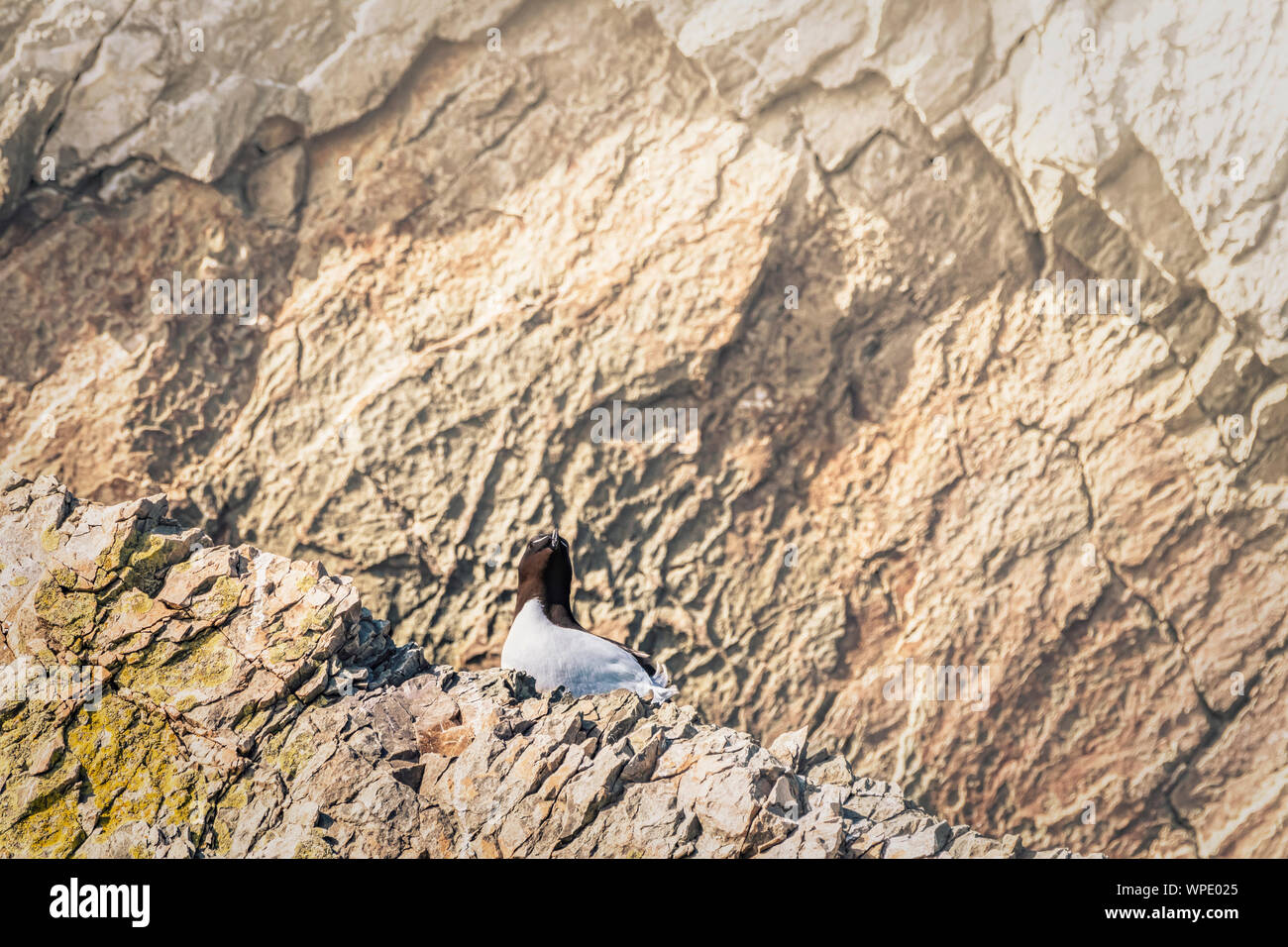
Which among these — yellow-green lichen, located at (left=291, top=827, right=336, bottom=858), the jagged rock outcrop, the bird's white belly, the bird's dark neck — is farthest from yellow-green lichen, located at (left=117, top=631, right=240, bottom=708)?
the bird's dark neck

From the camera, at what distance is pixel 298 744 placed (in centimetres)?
464

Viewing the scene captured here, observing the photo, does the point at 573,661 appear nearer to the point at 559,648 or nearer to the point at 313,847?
the point at 559,648

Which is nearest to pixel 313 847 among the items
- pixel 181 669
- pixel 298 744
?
pixel 298 744

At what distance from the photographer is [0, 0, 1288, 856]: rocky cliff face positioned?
33.1 feet

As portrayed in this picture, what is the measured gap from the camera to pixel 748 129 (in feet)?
34.8

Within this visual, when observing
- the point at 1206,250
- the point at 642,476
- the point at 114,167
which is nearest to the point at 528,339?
the point at 642,476

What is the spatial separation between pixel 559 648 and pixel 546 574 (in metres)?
0.73

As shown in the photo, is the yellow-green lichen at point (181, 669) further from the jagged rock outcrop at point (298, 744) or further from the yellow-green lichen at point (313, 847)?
the yellow-green lichen at point (313, 847)

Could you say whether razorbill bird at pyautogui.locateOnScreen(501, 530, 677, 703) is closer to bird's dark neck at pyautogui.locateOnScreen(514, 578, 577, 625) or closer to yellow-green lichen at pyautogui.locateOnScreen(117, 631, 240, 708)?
bird's dark neck at pyautogui.locateOnScreen(514, 578, 577, 625)

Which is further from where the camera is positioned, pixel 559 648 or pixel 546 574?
pixel 546 574

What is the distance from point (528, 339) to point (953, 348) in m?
4.23

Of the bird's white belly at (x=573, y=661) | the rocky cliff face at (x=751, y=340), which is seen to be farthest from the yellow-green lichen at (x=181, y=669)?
the rocky cliff face at (x=751, y=340)

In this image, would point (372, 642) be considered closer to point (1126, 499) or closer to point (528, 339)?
point (528, 339)

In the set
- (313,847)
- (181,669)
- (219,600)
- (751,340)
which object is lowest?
(313,847)
